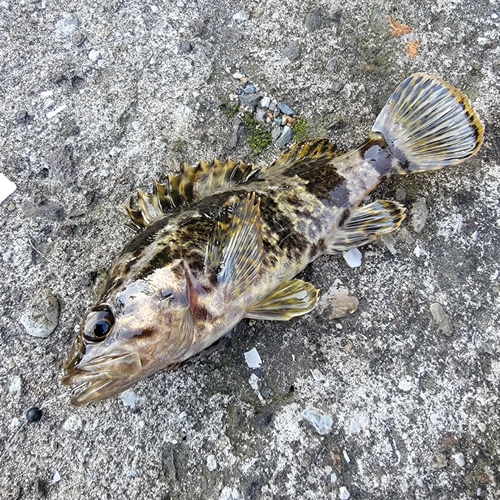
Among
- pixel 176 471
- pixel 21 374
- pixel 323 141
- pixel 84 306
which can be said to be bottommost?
pixel 176 471

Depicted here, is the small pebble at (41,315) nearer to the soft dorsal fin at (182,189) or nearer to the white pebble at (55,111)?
the soft dorsal fin at (182,189)

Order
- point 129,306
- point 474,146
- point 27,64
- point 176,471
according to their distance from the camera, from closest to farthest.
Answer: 1. point 129,306
2. point 176,471
3. point 474,146
4. point 27,64

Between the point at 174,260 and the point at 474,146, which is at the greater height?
the point at 474,146

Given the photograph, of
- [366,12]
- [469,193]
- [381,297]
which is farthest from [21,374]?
[366,12]

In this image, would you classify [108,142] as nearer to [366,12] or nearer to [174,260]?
[174,260]

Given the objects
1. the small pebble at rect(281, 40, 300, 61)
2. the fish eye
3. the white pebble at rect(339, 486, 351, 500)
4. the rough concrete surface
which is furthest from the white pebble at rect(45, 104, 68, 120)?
the white pebble at rect(339, 486, 351, 500)
